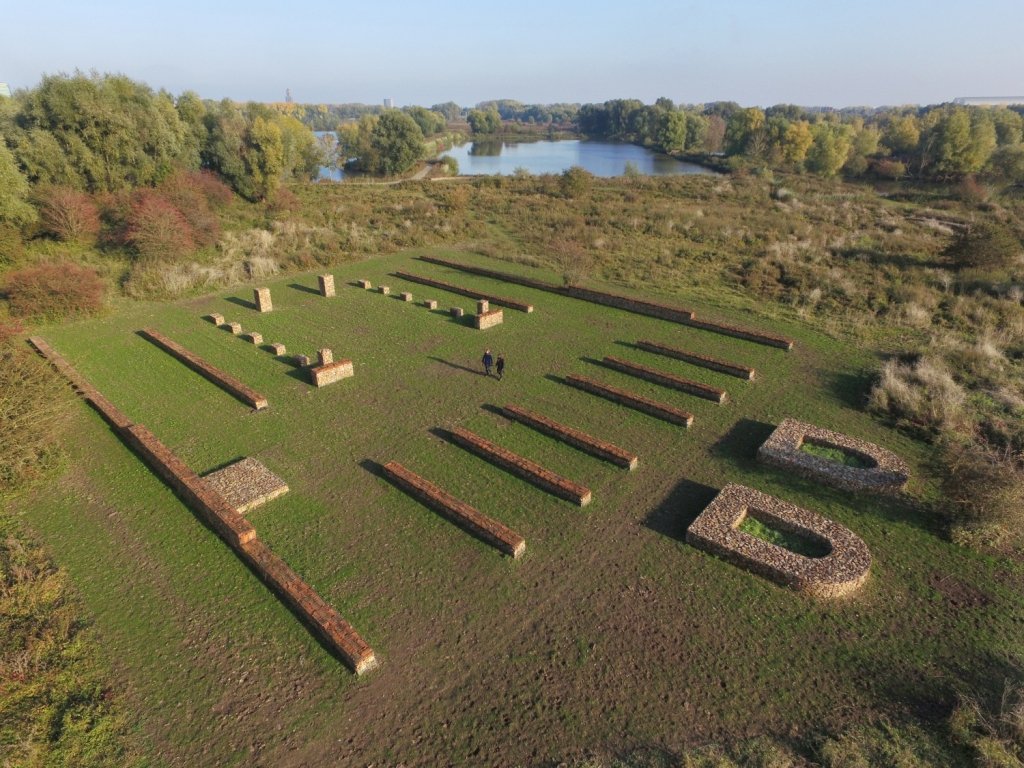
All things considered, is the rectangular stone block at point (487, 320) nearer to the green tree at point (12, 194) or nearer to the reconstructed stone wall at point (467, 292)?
the reconstructed stone wall at point (467, 292)

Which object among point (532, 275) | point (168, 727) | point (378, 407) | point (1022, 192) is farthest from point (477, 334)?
point (1022, 192)

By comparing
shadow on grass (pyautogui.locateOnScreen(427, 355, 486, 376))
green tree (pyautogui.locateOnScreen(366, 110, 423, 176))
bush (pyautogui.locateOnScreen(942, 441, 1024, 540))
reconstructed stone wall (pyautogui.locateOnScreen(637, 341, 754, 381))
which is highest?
green tree (pyautogui.locateOnScreen(366, 110, 423, 176))

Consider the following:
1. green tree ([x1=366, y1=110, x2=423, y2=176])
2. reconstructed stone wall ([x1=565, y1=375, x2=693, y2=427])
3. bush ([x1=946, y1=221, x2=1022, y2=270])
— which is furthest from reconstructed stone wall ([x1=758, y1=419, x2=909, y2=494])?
green tree ([x1=366, y1=110, x2=423, y2=176])

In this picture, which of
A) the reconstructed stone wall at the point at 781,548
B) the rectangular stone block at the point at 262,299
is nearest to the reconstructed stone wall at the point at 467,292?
the rectangular stone block at the point at 262,299

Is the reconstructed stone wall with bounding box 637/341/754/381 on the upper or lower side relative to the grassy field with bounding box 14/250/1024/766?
upper

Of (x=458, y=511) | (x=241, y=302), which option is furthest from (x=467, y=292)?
(x=458, y=511)

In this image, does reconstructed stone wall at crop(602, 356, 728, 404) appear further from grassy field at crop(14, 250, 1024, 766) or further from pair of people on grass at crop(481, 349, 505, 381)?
pair of people on grass at crop(481, 349, 505, 381)
